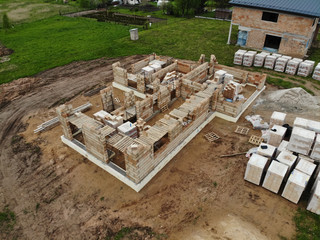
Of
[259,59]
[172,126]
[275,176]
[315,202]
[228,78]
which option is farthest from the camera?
[259,59]

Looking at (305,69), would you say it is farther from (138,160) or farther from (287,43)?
(138,160)

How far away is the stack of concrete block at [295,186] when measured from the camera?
11.2m

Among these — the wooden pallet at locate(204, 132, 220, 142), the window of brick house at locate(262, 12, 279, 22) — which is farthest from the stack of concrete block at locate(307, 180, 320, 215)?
the window of brick house at locate(262, 12, 279, 22)

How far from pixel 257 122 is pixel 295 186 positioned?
626cm

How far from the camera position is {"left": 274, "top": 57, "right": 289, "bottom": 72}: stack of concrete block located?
23.9 m

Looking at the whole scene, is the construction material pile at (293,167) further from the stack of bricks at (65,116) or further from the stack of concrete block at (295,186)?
the stack of bricks at (65,116)

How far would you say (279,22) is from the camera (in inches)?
1065

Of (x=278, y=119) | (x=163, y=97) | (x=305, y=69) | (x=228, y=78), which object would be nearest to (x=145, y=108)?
(x=163, y=97)

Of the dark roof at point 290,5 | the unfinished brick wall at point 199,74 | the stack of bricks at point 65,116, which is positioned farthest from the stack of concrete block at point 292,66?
the stack of bricks at point 65,116

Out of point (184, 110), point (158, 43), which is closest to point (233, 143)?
point (184, 110)

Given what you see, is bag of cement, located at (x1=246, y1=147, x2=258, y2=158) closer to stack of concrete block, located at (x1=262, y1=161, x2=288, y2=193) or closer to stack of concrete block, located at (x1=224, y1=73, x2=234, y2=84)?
stack of concrete block, located at (x1=262, y1=161, x2=288, y2=193)

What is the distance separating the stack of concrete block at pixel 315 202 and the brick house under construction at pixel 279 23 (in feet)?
68.4

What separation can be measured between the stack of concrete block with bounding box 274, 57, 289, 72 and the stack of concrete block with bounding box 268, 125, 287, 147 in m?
11.9

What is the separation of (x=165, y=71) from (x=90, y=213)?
13.7 meters
